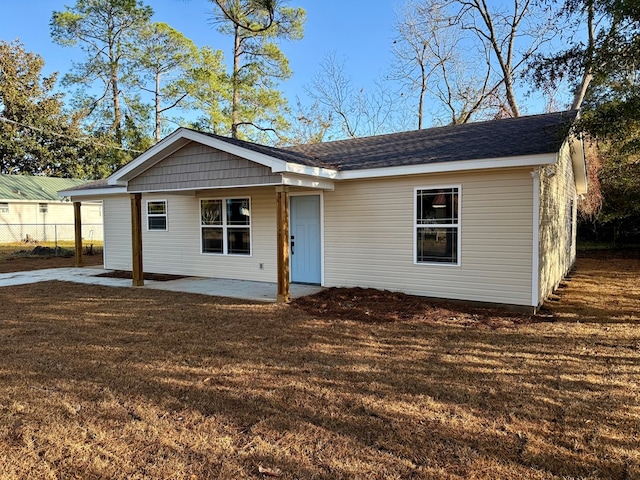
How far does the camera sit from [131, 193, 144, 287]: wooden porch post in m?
9.14

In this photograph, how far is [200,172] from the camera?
316 inches

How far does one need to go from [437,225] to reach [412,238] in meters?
0.50

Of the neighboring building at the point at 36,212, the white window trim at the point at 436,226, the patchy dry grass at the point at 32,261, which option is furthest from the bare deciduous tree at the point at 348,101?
the white window trim at the point at 436,226

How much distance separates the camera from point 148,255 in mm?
11656

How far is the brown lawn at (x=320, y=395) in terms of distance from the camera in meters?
2.61

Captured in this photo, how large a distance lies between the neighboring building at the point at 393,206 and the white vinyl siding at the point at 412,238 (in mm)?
18

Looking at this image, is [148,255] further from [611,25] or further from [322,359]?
[611,25]

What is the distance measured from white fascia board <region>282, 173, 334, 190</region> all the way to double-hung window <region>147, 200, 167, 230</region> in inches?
202

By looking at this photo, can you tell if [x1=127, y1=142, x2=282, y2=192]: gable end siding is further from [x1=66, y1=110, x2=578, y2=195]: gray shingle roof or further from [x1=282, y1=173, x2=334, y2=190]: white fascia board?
[x1=66, y1=110, x2=578, y2=195]: gray shingle roof

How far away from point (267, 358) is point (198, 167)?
4703 mm

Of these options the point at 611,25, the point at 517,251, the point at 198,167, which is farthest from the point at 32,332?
the point at 611,25

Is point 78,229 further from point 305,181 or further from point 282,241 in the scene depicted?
point 305,181

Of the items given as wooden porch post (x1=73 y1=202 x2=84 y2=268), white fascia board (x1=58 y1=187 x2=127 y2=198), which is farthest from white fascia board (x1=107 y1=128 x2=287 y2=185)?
wooden porch post (x1=73 y1=202 x2=84 y2=268)

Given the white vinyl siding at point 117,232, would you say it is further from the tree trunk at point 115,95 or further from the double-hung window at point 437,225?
the tree trunk at point 115,95
